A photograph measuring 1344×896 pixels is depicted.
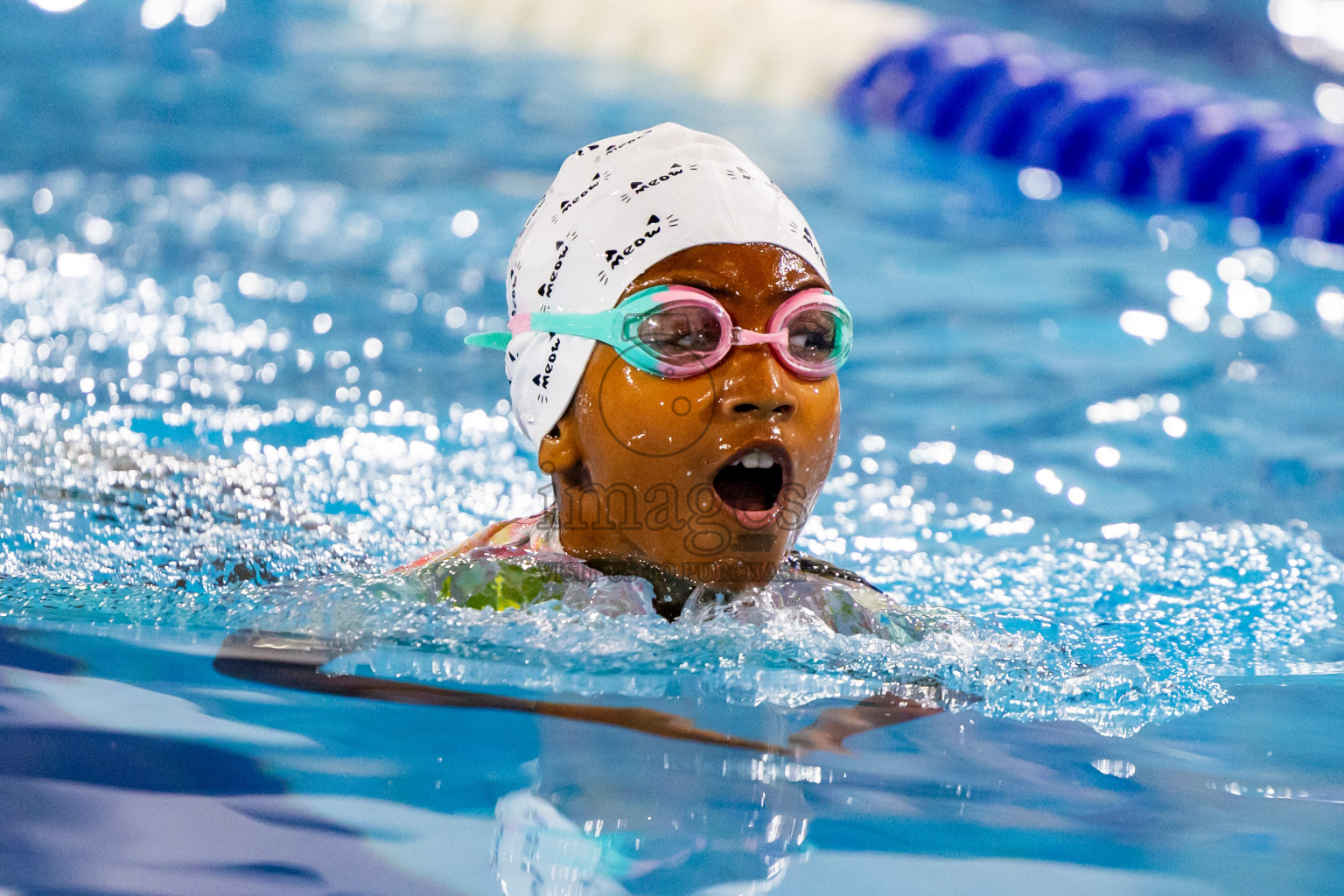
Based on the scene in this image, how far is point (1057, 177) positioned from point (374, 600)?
593 centimetres

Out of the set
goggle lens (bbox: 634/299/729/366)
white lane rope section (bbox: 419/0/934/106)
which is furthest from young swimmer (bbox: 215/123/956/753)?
white lane rope section (bbox: 419/0/934/106)

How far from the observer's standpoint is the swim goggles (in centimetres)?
225

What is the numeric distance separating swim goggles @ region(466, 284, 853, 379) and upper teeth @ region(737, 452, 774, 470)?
150 mm

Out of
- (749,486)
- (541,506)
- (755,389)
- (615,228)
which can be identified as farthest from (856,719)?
(541,506)

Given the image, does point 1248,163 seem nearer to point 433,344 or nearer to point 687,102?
point 687,102

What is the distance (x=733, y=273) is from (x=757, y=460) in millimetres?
310

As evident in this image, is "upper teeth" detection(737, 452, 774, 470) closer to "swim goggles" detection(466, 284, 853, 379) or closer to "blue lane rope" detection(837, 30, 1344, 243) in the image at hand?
"swim goggles" detection(466, 284, 853, 379)

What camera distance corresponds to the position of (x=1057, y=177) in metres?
7.47

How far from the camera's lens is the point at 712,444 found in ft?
7.27

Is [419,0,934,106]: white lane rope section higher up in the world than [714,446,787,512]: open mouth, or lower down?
higher up

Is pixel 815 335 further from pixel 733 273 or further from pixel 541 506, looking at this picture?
pixel 541 506

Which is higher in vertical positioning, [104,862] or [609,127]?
[609,127]

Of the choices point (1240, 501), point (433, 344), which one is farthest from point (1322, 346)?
point (433, 344)

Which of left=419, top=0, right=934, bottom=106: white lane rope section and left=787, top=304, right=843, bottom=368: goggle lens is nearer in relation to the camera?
left=787, top=304, right=843, bottom=368: goggle lens
